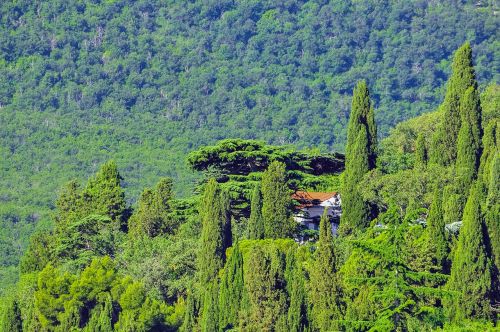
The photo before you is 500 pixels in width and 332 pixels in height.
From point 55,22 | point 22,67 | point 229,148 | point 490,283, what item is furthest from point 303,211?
point 55,22

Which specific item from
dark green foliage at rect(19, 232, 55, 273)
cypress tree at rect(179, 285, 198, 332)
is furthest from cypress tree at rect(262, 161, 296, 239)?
dark green foliage at rect(19, 232, 55, 273)

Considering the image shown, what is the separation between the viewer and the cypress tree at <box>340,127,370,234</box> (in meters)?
67.1

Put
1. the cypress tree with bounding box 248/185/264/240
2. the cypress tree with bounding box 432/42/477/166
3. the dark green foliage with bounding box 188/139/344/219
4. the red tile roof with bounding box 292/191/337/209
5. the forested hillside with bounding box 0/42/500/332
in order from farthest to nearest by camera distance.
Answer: the red tile roof with bounding box 292/191/337/209 < the dark green foliage with bounding box 188/139/344/219 < the cypress tree with bounding box 432/42/477/166 < the cypress tree with bounding box 248/185/264/240 < the forested hillside with bounding box 0/42/500/332

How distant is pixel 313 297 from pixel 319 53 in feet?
411

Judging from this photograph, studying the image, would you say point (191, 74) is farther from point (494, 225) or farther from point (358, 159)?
point (494, 225)

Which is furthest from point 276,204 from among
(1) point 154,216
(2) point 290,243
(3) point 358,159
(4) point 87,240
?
(4) point 87,240

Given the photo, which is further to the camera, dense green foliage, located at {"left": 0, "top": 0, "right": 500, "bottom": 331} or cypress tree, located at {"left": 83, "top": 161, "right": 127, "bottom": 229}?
cypress tree, located at {"left": 83, "top": 161, "right": 127, "bottom": 229}

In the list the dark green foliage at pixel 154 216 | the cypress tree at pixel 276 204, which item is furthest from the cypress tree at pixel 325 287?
the dark green foliage at pixel 154 216

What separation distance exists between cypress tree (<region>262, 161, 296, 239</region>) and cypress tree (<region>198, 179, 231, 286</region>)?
1765 mm

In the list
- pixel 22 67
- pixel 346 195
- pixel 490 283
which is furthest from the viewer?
pixel 22 67

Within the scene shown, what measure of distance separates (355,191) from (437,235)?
38.4 ft

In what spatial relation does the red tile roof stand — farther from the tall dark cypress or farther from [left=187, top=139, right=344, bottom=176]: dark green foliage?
the tall dark cypress

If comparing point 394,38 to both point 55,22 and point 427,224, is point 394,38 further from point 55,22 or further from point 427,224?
point 427,224

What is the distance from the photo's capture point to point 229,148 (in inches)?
2827
